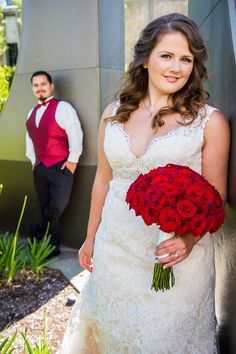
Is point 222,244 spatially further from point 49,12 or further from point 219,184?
point 49,12

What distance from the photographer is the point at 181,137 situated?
173 cm

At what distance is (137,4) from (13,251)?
6627 mm

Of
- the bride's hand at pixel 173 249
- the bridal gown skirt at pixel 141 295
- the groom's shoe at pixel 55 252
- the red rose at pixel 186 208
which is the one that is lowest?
the groom's shoe at pixel 55 252

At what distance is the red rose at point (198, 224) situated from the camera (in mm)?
1458

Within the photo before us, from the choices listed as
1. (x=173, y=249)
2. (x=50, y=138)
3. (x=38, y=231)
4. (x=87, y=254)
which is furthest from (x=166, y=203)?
(x=38, y=231)

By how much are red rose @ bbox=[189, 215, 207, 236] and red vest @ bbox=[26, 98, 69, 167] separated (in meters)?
3.17

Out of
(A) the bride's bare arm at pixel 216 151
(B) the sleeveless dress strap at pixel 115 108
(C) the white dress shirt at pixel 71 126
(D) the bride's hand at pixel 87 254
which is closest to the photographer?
(A) the bride's bare arm at pixel 216 151

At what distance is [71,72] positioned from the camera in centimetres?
461

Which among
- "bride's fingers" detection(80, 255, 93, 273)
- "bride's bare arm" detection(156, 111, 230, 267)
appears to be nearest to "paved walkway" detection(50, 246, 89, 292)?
"bride's fingers" detection(80, 255, 93, 273)

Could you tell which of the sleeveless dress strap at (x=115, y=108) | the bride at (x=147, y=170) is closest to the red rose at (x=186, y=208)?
the bride at (x=147, y=170)

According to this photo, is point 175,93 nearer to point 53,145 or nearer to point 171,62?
point 171,62

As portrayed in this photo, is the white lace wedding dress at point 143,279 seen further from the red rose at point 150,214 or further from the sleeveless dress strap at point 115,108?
the red rose at point 150,214

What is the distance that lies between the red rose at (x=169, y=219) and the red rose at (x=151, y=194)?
0.18ft

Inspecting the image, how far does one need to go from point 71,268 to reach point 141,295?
8.48ft
